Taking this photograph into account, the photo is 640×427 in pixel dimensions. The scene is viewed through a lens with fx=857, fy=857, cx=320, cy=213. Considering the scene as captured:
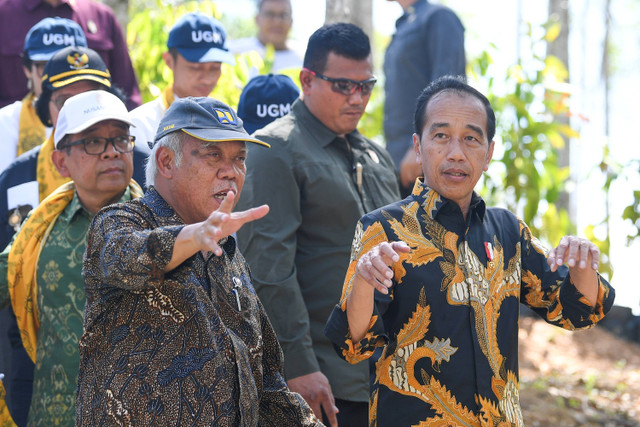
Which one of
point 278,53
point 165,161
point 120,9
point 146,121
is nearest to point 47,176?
point 146,121

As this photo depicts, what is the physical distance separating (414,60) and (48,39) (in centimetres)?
236

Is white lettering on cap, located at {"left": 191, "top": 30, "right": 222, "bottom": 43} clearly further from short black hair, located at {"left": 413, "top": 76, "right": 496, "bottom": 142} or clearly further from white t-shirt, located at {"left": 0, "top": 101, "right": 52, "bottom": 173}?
short black hair, located at {"left": 413, "top": 76, "right": 496, "bottom": 142}

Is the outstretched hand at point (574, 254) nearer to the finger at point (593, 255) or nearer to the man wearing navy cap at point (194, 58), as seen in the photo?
the finger at point (593, 255)

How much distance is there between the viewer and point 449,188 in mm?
3279

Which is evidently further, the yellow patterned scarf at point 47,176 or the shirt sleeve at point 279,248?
the yellow patterned scarf at point 47,176

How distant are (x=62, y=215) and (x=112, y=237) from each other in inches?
51.6

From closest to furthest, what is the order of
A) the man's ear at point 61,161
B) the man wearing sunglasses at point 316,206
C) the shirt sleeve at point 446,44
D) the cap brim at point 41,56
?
the man's ear at point 61,161 → the man wearing sunglasses at point 316,206 → the cap brim at point 41,56 → the shirt sleeve at point 446,44

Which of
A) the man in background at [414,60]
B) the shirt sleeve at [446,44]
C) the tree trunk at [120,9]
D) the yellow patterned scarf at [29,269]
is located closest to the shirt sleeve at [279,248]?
the yellow patterned scarf at [29,269]

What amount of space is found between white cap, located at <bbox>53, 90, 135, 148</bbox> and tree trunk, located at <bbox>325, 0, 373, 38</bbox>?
10.7 ft

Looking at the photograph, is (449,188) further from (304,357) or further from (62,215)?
(62,215)

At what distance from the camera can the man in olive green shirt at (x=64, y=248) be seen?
3.53 meters

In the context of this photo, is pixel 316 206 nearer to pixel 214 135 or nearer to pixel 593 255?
pixel 214 135

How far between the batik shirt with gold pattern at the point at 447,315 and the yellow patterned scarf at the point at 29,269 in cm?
141

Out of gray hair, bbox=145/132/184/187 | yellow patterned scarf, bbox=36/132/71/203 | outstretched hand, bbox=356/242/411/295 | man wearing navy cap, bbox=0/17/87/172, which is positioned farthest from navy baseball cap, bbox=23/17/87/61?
outstretched hand, bbox=356/242/411/295
